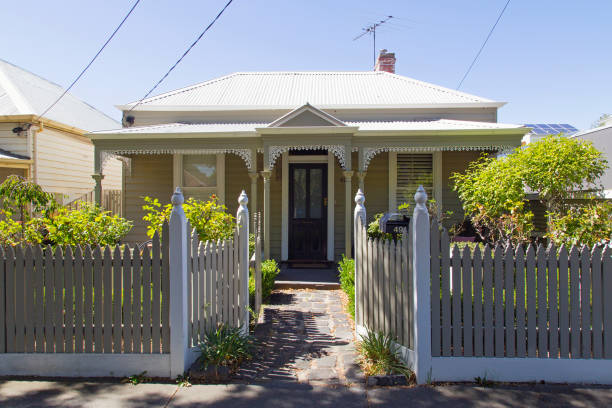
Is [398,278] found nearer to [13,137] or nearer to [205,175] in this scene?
[205,175]

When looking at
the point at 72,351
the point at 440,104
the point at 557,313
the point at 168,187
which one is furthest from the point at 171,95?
the point at 557,313

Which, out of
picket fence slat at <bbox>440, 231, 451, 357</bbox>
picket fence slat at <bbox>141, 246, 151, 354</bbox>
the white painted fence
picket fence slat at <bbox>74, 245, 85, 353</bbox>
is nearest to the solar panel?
picket fence slat at <bbox>440, 231, 451, 357</bbox>

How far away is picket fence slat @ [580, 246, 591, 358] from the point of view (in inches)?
154

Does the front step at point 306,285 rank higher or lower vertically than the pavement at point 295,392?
higher

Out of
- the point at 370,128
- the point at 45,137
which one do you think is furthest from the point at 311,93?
the point at 45,137

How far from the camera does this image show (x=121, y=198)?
11.6m

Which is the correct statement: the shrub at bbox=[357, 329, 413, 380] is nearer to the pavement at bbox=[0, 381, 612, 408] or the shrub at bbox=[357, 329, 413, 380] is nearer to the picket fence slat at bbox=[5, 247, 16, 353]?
the pavement at bbox=[0, 381, 612, 408]

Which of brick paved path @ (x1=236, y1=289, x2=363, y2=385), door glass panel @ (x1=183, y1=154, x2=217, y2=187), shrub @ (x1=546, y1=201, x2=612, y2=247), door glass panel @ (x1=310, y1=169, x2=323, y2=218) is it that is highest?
door glass panel @ (x1=183, y1=154, x2=217, y2=187)

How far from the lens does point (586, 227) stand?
20.7ft

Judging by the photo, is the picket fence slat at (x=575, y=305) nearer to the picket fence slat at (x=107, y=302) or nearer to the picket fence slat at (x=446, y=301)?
the picket fence slat at (x=446, y=301)

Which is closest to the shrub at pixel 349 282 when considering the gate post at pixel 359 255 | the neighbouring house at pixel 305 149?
the gate post at pixel 359 255

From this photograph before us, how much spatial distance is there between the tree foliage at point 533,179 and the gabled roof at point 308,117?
134 inches

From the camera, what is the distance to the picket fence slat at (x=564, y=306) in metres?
3.94

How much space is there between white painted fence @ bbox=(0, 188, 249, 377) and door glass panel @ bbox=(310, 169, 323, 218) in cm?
666
